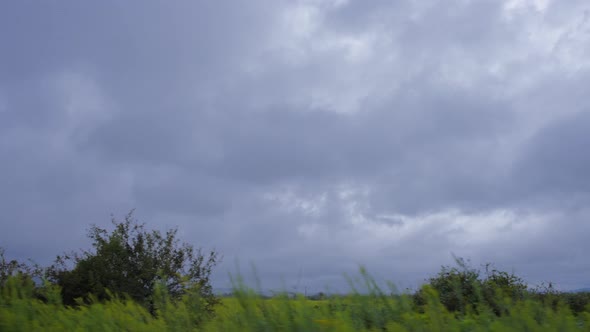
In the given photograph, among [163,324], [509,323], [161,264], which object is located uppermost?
[161,264]

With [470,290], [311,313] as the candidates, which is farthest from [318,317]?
[470,290]

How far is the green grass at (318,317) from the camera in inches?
238

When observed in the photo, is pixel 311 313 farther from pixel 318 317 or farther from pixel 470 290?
pixel 470 290

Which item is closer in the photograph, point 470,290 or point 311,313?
point 311,313

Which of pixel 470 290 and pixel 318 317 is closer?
pixel 318 317

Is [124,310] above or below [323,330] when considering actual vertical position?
above

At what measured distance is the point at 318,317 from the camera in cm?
705

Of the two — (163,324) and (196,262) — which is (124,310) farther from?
(196,262)

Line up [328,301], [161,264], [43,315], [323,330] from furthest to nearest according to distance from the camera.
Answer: [161,264], [43,315], [328,301], [323,330]

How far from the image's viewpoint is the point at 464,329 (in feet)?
21.2

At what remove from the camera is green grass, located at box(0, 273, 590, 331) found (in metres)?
6.05

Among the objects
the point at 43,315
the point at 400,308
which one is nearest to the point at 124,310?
the point at 43,315

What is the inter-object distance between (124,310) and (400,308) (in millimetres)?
5156

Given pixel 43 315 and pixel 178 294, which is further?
pixel 178 294
